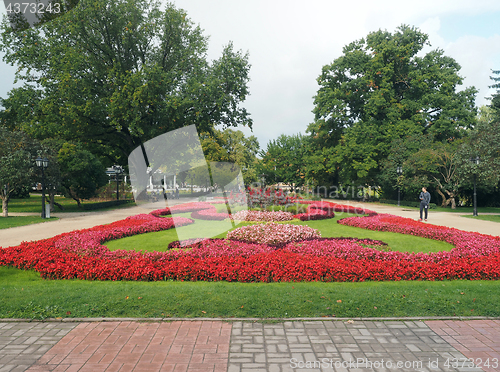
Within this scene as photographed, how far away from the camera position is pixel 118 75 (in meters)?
23.9

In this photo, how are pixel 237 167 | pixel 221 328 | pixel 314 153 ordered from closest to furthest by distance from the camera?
1. pixel 221 328
2. pixel 314 153
3. pixel 237 167

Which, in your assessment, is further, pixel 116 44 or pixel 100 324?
pixel 116 44

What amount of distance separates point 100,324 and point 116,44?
1054 inches

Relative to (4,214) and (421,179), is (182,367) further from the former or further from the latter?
(421,179)

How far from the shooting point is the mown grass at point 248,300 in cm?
473

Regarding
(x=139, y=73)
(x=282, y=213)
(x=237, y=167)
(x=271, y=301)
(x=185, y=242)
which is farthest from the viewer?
(x=237, y=167)

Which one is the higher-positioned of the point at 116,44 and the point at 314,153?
the point at 116,44

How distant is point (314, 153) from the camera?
38719 mm

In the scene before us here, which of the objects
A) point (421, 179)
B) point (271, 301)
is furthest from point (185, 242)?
point (421, 179)

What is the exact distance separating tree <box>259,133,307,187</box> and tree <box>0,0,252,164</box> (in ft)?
71.6

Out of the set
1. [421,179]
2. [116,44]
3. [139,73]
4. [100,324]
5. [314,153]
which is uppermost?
[116,44]

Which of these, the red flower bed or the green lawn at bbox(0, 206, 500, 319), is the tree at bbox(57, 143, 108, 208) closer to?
the red flower bed

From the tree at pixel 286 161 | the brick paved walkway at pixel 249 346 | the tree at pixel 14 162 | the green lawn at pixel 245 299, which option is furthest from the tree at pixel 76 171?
the tree at pixel 286 161

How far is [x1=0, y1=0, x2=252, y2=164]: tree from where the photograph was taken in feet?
74.4
